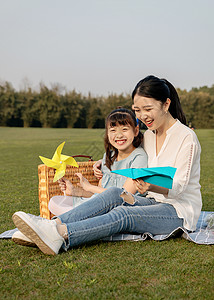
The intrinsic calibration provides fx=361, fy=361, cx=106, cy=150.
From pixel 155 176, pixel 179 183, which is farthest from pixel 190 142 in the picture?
pixel 155 176

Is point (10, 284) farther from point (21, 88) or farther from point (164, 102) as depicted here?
point (21, 88)

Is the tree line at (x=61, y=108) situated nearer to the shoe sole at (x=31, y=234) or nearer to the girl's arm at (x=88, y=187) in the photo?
the girl's arm at (x=88, y=187)

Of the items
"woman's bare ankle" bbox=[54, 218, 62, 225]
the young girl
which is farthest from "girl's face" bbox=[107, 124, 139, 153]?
"woman's bare ankle" bbox=[54, 218, 62, 225]

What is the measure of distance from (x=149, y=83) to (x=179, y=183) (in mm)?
791

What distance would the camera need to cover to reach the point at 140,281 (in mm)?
1979

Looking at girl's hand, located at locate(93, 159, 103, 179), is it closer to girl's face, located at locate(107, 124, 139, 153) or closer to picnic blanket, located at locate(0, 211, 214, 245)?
girl's face, located at locate(107, 124, 139, 153)

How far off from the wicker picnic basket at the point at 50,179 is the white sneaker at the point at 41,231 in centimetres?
102

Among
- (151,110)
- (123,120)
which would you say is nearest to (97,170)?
(123,120)

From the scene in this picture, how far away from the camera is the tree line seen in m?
34.0

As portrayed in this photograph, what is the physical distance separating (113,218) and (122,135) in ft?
2.89

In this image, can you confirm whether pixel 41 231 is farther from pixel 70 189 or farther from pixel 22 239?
pixel 70 189

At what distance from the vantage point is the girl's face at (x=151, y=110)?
2.76m

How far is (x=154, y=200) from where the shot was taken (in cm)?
299

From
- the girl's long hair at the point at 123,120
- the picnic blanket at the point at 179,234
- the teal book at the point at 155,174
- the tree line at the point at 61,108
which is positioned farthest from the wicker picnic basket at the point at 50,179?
the tree line at the point at 61,108
